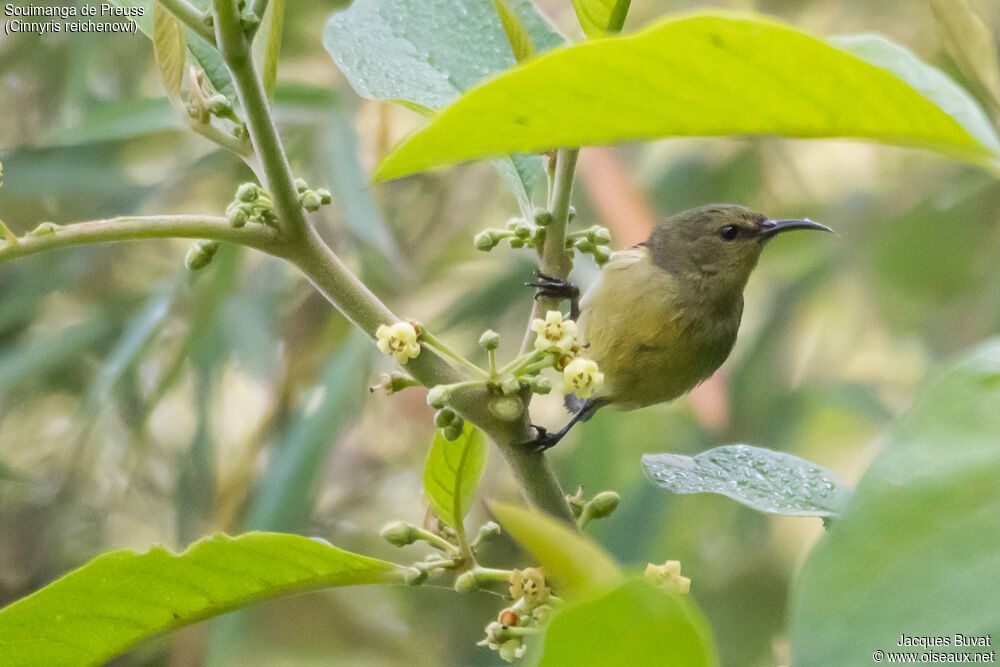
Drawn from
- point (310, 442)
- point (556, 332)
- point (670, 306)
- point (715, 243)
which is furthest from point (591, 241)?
point (310, 442)

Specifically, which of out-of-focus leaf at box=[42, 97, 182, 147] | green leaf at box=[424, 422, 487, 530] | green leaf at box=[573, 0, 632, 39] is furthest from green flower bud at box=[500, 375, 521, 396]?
out-of-focus leaf at box=[42, 97, 182, 147]

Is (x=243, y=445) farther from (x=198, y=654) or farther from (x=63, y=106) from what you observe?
(x=63, y=106)

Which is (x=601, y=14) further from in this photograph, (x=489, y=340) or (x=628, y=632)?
(x=628, y=632)

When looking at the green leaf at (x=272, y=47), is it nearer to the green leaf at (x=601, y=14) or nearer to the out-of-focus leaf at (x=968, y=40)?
the green leaf at (x=601, y=14)

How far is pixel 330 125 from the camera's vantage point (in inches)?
92.7

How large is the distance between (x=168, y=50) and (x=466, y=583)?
1.42 feet

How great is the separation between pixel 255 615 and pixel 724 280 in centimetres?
152

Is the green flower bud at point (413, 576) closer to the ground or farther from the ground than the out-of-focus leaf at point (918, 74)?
closer to the ground

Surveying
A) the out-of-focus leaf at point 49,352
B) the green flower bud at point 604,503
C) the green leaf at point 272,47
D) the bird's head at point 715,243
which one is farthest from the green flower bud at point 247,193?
the out-of-focus leaf at point 49,352

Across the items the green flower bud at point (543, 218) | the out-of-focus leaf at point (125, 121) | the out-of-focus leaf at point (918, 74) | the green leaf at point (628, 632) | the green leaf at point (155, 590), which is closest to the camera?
the green leaf at point (628, 632)

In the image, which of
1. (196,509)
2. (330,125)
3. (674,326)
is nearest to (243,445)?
(196,509)

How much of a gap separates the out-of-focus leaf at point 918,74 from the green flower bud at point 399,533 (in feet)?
1.44

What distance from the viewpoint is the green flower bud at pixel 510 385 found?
0.65 m

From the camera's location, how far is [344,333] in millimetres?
2570
